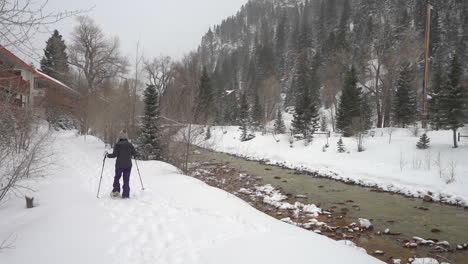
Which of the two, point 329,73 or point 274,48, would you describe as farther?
point 274,48

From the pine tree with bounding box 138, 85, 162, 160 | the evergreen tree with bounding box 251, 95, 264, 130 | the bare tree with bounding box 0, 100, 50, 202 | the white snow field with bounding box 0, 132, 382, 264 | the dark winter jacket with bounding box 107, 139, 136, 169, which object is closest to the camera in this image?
the white snow field with bounding box 0, 132, 382, 264

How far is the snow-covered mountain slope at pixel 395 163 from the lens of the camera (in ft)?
32.1

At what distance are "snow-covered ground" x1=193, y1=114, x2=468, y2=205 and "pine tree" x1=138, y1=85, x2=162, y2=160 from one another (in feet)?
10.5

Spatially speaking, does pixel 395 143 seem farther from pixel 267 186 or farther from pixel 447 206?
pixel 267 186

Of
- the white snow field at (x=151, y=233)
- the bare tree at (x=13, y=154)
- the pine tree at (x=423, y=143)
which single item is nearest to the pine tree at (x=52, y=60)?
the bare tree at (x=13, y=154)

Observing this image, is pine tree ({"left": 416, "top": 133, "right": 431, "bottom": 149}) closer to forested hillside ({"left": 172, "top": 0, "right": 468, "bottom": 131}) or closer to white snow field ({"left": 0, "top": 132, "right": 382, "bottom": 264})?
forested hillside ({"left": 172, "top": 0, "right": 468, "bottom": 131})

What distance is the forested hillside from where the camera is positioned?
27.4m

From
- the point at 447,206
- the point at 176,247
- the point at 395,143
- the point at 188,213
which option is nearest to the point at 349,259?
the point at 176,247

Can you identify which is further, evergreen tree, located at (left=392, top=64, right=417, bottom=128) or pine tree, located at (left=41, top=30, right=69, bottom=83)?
evergreen tree, located at (left=392, top=64, right=417, bottom=128)

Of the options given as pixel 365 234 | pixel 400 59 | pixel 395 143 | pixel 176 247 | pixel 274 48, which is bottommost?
pixel 365 234

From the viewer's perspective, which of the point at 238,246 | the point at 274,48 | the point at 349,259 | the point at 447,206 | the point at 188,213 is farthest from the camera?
the point at 274,48

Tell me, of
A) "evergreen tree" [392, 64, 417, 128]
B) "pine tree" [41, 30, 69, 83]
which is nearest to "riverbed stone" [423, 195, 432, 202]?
"pine tree" [41, 30, 69, 83]

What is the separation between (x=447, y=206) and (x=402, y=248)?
4513 millimetres

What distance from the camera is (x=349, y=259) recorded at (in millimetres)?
3250
